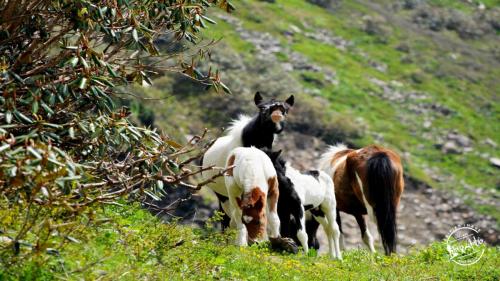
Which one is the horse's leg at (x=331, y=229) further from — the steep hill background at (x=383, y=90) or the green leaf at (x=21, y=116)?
the steep hill background at (x=383, y=90)

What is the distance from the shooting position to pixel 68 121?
10.0m

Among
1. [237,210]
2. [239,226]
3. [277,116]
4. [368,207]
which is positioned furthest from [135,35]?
[368,207]

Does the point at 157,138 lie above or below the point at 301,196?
above

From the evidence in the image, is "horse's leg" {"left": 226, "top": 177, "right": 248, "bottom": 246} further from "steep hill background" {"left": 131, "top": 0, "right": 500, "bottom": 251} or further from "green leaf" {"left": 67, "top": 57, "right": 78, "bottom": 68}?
"steep hill background" {"left": 131, "top": 0, "right": 500, "bottom": 251}

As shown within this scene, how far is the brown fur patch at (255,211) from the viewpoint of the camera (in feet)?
42.1

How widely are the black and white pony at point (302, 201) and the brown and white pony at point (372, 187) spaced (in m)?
1.64

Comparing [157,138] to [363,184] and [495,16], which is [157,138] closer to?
[363,184]

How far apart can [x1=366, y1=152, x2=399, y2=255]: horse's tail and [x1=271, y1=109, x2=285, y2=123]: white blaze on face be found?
3403 millimetres

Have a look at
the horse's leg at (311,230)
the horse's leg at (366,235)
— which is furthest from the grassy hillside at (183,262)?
the horse's leg at (366,235)

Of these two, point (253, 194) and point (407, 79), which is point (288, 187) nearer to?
point (253, 194)

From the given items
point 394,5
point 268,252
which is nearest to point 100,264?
point 268,252

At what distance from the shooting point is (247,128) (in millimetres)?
15578

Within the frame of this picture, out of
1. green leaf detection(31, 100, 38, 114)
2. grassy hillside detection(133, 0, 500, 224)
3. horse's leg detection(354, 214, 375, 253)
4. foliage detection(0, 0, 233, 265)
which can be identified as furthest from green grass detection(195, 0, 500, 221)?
green leaf detection(31, 100, 38, 114)

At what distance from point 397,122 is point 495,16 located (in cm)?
2271
